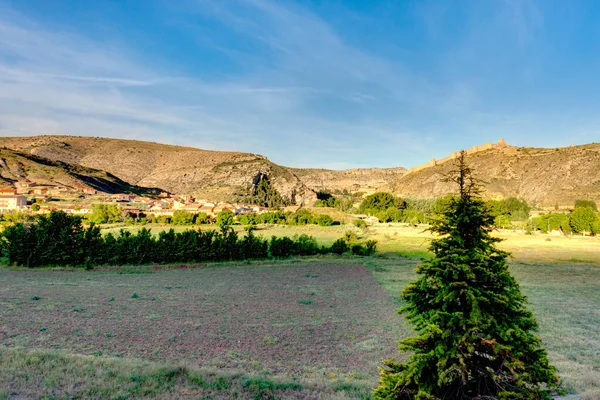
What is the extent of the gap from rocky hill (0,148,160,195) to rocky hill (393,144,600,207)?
111 metres

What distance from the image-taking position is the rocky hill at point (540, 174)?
114688 millimetres

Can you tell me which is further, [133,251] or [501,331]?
[133,251]

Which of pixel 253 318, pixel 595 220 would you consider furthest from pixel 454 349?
pixel 595 220

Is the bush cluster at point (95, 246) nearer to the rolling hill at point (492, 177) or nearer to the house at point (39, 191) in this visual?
the rolling hill at point (492, 177)

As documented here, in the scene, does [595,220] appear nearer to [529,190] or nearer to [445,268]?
[529,190]

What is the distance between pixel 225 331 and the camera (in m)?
15.1

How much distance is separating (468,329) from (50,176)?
15239 cm

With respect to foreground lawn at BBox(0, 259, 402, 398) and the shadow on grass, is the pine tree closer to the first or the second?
the shadow on grass

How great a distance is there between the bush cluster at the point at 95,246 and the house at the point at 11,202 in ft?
179

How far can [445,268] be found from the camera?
17.6 ft

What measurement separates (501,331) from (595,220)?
8228 centimetres

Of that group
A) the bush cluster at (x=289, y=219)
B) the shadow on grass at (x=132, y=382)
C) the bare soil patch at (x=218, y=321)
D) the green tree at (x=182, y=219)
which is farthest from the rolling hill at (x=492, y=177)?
the shadow on grass at (x=132, y=382)

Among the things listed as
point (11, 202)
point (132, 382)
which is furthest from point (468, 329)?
point (11, 202)

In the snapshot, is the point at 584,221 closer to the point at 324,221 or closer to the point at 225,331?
the point at 324,221
